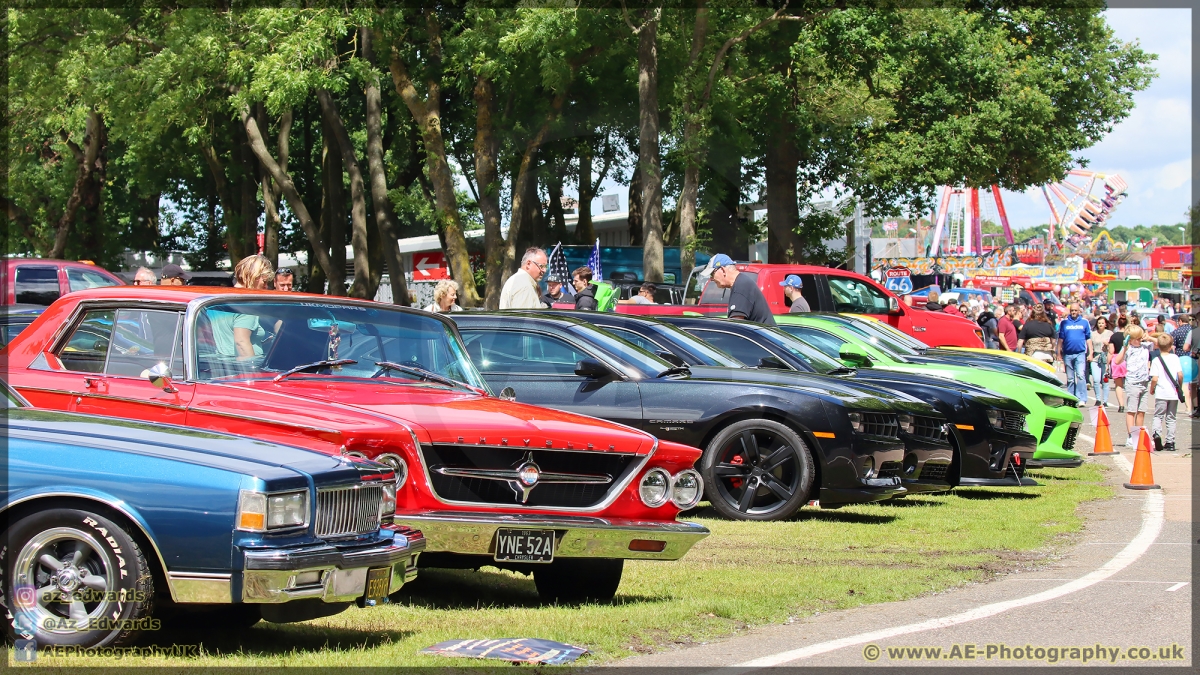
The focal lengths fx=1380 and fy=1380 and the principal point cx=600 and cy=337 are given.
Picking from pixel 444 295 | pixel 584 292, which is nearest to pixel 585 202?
pixel 584 292

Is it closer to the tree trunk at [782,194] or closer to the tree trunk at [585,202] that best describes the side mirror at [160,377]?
the tree trunk at [782,194]

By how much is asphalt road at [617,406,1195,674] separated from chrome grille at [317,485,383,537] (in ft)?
4.25

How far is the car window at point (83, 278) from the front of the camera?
20.8m

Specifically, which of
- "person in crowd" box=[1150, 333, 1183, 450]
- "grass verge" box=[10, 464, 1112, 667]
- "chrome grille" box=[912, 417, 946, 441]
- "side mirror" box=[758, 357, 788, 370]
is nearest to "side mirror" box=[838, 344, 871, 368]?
"side mirror" box=[758, 357, 788, 370]

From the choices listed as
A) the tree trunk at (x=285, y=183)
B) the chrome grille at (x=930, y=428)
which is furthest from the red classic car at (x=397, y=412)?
→ the tree trunk at (x=285, y=183)

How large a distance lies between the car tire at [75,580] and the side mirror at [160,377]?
4.83ft

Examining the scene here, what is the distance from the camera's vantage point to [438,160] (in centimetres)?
2753

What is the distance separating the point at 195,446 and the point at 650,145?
69.7 ft

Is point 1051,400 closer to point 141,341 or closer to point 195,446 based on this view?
point 141,341

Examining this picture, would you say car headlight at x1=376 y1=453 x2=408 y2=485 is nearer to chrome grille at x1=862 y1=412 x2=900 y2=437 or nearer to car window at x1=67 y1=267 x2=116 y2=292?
chrome grille at x1=862 y1=412 x2=900 y2=437

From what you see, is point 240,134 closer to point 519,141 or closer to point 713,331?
point 519,141

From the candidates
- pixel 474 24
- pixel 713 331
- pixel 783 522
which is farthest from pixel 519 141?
pixel 783 522

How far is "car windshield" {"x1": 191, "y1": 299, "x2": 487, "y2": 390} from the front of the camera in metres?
7.08

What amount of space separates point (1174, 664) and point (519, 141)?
97.2 feet
